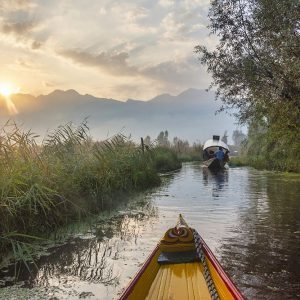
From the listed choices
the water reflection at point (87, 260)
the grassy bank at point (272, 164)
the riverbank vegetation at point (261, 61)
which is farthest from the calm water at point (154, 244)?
the grassy bank at point (272, 164)

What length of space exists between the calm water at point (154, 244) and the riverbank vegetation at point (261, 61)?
14.0ft

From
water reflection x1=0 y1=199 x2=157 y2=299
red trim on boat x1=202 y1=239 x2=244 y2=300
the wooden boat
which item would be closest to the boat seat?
the wooden boat

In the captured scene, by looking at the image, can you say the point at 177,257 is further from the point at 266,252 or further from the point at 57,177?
the point at 57,177

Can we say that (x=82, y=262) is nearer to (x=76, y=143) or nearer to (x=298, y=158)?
(x=76, y=143)

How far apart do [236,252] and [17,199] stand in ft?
16.8

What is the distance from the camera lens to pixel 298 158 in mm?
26141

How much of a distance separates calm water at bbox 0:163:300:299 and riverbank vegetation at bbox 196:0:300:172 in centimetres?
426

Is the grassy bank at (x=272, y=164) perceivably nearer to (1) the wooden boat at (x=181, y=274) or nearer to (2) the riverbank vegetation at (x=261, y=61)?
(2) the riverbank vegetation at (x=261, y=61)

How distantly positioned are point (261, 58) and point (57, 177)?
1087cm

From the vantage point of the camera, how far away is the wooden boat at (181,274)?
562cm

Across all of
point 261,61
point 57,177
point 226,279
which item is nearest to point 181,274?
point 226,279

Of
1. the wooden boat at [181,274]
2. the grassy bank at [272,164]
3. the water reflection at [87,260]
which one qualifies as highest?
the grassy bank at [272,164]

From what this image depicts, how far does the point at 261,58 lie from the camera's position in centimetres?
1780

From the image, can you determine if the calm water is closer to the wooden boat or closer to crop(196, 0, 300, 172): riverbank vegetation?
the wooden boat
